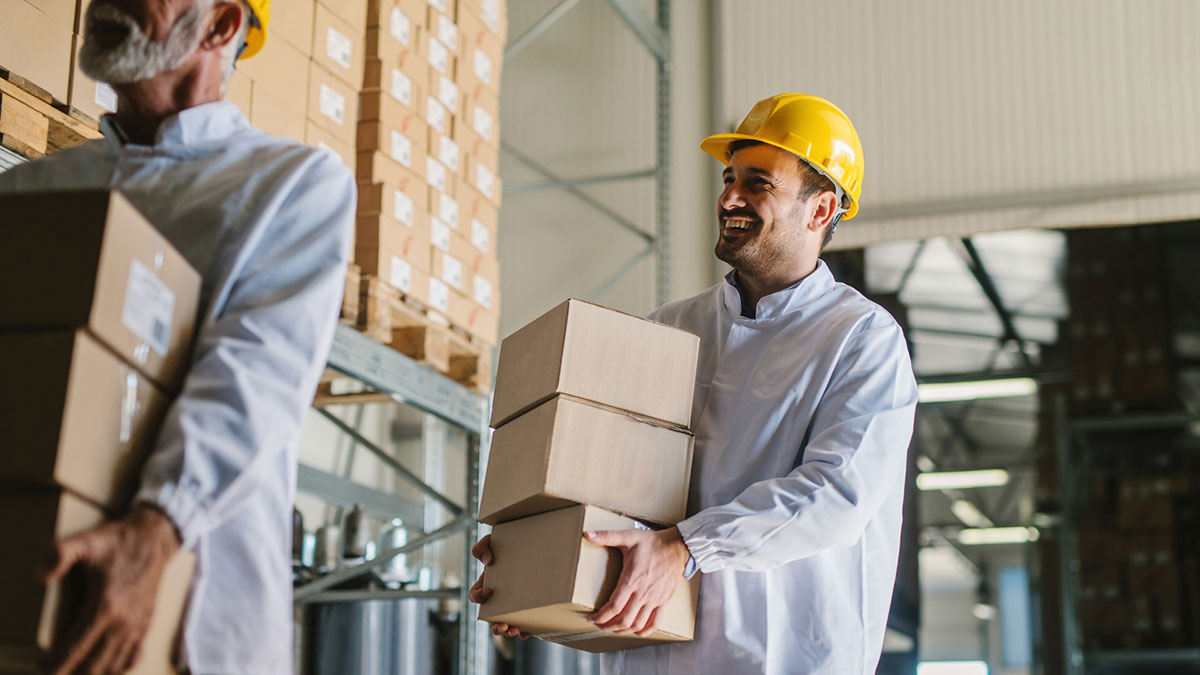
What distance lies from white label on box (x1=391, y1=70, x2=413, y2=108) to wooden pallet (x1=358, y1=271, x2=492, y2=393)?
2.60 ft

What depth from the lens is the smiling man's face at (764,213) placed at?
334 centimetres

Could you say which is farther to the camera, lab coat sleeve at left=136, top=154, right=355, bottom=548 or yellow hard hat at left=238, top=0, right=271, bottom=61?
yellow hard hat at left=238, top=0, right=271, bottom=61

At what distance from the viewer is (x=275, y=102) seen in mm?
4262

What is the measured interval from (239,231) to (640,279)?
702 centimetres

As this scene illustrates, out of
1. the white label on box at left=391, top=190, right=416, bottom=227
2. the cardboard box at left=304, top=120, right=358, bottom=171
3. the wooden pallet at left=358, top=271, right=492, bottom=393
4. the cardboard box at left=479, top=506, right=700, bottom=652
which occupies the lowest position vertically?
the cardboard box at left=479, top=506, right=700, bottom=652

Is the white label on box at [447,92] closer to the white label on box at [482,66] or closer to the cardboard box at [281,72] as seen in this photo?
the white label on box at [482,66]

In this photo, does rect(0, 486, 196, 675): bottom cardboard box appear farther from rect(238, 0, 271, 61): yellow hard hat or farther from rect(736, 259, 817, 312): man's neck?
rect(736, 259, 817, 312): man's neck

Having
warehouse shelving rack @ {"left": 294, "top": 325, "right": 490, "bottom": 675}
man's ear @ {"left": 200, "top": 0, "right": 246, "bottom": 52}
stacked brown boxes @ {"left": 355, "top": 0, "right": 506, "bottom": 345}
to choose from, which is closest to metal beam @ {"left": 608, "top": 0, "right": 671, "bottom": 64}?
stacked brown boxes @ {"left": 355, "top": 0, "right": 506, "bottom": 345}

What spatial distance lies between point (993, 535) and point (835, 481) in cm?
2194

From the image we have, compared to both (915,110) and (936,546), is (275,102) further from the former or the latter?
(936,546)

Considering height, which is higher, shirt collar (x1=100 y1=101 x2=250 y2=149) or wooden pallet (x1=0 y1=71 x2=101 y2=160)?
wooden pallet (x1=0 y1=71 x2=101 y2=160)

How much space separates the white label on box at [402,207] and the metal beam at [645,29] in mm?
3765

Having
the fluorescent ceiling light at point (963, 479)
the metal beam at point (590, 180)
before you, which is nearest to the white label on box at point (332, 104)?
the metal beam at point (590, 180)

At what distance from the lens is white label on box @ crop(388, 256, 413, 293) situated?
4.86m
